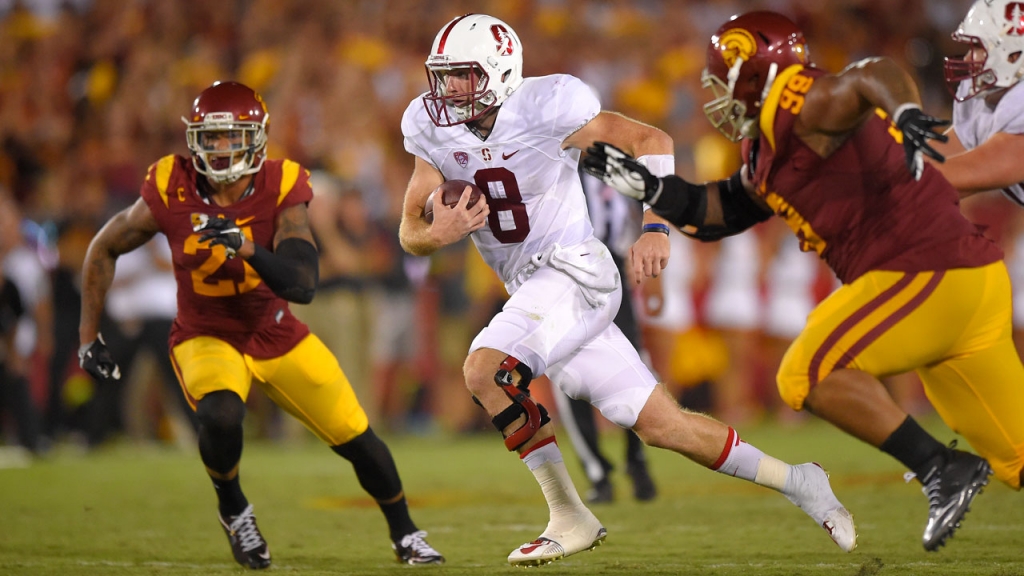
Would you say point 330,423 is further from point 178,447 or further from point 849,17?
point 849,17

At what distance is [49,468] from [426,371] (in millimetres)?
3317

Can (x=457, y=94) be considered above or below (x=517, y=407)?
above

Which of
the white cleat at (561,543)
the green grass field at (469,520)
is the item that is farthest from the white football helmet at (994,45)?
the white cleat at (561,543)

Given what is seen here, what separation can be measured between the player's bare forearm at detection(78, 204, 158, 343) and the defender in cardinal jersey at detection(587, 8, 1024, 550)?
2040 mm

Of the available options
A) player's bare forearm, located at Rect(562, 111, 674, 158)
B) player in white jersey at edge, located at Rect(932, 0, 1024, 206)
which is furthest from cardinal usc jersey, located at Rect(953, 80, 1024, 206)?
player's bare forearm, located at Rect(562, 111, 674, 158)

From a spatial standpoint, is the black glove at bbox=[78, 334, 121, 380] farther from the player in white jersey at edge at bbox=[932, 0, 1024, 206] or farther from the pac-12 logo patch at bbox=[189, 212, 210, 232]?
the player in white jersey at edge at bbox=[932, 0, 1024, 206]

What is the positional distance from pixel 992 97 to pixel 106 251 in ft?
11.9

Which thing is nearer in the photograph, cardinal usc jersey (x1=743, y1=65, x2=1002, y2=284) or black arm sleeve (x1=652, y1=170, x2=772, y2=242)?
cardinal usc jersey (x1=743, y1=65, x2=1002, y2=284)

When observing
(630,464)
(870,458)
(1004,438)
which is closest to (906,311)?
(1004,438)

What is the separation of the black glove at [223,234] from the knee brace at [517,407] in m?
1.06

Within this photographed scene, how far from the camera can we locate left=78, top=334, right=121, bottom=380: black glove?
16.5 feet

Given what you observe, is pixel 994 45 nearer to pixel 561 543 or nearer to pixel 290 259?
pixel 561 543

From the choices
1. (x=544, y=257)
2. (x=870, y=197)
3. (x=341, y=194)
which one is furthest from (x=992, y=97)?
(x=341, y=194)

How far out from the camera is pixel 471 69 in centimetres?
452
